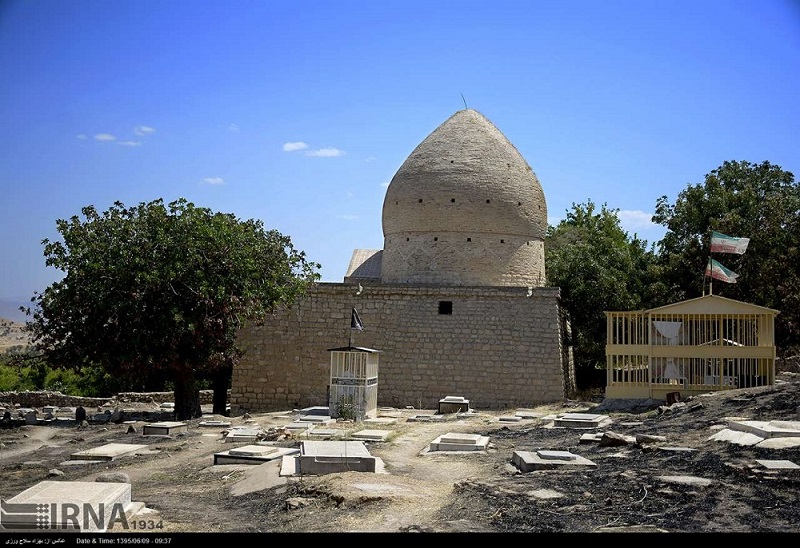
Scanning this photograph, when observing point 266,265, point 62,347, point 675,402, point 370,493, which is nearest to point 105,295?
point 62,347

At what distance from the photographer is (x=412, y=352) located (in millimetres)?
20812

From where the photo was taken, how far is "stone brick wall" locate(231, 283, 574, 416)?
800 inches

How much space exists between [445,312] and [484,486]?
12.9 meters

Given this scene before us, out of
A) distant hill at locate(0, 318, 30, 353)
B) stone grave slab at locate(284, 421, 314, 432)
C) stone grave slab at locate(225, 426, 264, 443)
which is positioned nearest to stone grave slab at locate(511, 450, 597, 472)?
stone grave slab at locate(225, 426, 264, 443)

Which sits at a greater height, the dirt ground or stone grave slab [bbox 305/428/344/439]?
the dirt ground

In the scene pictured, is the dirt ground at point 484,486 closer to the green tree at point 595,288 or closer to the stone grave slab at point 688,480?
the stone grave slab at point 688,480

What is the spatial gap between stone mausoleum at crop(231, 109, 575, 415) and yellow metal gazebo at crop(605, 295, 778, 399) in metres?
2.85

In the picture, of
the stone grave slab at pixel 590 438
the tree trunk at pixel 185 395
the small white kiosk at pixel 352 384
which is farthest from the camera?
the tree trunk at pixel 185 395

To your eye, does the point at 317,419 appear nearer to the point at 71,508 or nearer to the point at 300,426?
the point at 300,426

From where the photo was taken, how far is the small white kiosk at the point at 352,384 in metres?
16.5

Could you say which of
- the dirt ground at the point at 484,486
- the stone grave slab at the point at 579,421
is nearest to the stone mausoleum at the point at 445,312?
the stone grave slab at the point at 579,421

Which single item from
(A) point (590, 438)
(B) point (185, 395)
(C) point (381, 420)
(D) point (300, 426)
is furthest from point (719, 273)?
(B) point (185, 395)

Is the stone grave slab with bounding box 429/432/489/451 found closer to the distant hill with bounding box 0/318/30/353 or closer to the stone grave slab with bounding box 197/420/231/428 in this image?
the stone grave slab with bounding box 197/420/231/428

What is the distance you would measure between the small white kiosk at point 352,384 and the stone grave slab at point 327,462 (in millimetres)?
6630
